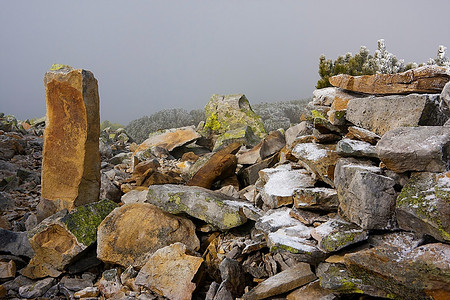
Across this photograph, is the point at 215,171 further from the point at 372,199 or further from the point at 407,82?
the point at 372,199

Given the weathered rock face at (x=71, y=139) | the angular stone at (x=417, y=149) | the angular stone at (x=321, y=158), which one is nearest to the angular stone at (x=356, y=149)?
the angular stone at (x=321, y=158)

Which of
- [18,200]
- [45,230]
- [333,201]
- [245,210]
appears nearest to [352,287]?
[333,201]

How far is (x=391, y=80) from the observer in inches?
172

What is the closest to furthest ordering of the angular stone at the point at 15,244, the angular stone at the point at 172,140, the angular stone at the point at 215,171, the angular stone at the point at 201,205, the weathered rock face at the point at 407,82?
the weathered rock face at the point at 407,82, the angular stone at the point at 201,205, the angular stone at the point at 15,244, the angular stone at the point at 215,171, the angular stone at the point at 172,140

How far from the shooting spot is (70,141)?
636cm

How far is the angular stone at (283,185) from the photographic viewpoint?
433 centimetres

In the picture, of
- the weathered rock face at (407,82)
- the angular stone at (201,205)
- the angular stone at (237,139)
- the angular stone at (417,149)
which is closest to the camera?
the angular stone at (417,149)

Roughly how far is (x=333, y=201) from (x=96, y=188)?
4.59 metres

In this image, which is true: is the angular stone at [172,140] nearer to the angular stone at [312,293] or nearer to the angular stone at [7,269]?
the angular stone at [7,269]

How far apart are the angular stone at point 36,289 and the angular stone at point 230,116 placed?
8972 mm

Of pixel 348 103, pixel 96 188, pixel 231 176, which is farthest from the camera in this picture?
pixel 231 176

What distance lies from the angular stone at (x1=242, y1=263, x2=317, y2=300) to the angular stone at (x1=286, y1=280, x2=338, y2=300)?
0.06 metres

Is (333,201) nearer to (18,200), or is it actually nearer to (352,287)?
(352,287)

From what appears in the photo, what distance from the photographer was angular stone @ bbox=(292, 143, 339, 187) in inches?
160
